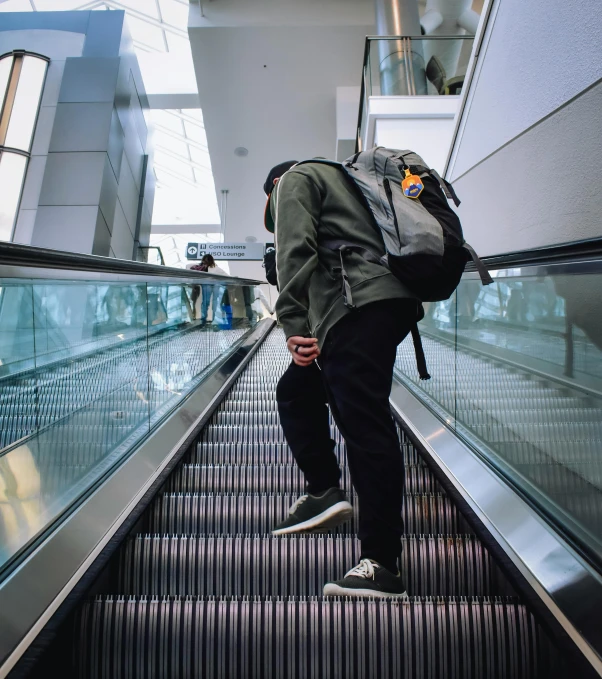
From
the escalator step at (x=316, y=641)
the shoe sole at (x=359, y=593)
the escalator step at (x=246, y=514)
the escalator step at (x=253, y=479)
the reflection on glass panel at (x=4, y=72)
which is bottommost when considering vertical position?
the escalator step at (x=316, y=641)

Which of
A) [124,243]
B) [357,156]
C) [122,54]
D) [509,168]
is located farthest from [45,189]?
[357,156]

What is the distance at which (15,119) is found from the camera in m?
10.8

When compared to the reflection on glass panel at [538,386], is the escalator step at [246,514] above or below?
below

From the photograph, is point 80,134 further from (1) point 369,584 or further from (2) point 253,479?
(1) point 369,584

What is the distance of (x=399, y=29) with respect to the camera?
32.9 feet

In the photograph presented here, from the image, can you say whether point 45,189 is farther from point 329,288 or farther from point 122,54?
point 329,288

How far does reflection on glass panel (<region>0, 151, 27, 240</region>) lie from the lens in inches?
411

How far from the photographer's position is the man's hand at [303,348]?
1790 millimetres

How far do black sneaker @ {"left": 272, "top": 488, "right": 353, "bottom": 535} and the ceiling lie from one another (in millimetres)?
13454

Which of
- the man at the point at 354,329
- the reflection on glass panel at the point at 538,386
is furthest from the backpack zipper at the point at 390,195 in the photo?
the reflection on glass panel at the point at 538,386

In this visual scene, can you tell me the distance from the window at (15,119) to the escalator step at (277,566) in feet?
32.7

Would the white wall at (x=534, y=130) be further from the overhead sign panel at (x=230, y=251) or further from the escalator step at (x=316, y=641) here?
the overhead sign panel at (x=230, y=251)

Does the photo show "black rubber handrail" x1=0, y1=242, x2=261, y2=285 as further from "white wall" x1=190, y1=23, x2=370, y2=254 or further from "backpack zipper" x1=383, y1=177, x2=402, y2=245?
"white wall" x1=190, y1=23, x2=370, y2=254

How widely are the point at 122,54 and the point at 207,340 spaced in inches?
383
